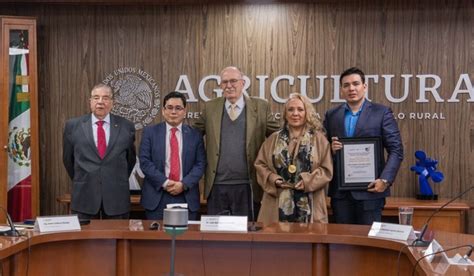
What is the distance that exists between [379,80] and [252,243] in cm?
242

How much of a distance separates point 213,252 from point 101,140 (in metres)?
1.37

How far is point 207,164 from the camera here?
3771mm

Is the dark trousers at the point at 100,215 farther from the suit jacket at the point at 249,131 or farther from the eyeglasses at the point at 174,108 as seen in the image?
the eyeglasses at the point at 174,108

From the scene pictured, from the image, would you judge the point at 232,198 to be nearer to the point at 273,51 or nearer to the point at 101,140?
the point at 101,140

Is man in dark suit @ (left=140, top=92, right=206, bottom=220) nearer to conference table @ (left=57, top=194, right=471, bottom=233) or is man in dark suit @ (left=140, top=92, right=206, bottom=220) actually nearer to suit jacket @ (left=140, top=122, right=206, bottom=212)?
suit jacket @ (left=140, top=122, right=206, bottom=212)

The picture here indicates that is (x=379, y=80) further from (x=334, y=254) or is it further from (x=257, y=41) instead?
(x=334, y=254)

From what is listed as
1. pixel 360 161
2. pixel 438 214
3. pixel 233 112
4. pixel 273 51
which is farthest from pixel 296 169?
pixel 273 51

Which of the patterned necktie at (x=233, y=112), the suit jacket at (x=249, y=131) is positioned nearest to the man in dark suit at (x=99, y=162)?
the suit jacket at (x=249, y=131)

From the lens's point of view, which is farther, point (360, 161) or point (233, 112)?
point (233, 112)

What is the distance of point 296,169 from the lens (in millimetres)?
3359

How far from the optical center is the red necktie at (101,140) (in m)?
3.76

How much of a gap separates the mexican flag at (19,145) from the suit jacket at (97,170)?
42.7 inches

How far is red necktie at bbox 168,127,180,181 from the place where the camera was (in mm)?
3707

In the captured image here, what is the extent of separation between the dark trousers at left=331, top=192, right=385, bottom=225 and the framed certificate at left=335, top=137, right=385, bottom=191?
89mm
